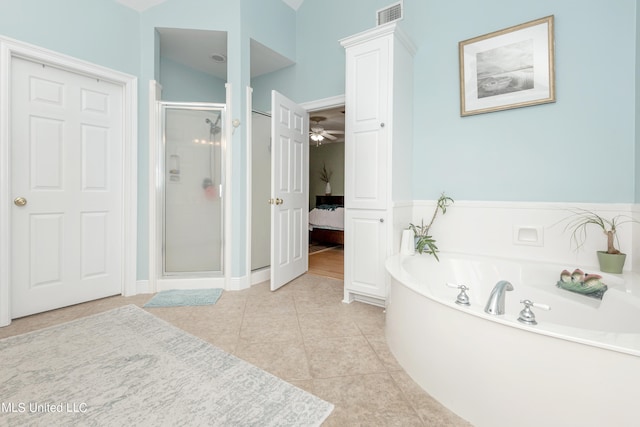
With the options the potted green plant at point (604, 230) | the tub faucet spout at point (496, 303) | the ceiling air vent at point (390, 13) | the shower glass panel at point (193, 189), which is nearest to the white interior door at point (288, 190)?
the shower glass panel at point (193, 189)

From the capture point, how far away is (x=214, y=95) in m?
4.34

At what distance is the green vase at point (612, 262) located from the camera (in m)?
1.76

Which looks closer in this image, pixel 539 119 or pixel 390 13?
pixel 539 119

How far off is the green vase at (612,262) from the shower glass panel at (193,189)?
3.20m

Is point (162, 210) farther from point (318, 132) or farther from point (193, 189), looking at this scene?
point (318, 132)

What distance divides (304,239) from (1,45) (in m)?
A: 3.06

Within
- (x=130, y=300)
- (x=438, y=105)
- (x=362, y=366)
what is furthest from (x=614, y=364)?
(x=130, y=300)

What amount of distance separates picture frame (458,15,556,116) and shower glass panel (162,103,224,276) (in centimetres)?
244

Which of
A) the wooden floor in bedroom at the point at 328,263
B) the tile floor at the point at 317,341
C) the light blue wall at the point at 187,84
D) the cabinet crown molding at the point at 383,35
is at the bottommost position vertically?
the tile floor at the point at 317,341

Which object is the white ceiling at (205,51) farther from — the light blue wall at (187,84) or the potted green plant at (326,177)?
the potted green plant at (326,177)

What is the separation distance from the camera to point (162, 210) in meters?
3.00

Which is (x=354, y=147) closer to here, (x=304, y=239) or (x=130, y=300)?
(x=304, y=239)

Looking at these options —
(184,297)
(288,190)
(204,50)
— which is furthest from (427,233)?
(204,50)

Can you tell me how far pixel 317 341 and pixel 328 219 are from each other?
3837 mm
